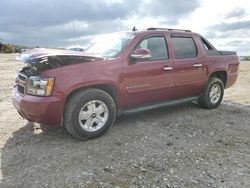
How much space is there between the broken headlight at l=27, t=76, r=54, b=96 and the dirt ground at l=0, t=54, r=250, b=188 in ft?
2.83

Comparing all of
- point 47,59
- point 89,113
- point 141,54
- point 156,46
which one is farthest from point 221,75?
point 47,59

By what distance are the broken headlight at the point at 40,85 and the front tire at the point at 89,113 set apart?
39 cm

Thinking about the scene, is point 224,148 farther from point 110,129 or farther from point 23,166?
point 23,166

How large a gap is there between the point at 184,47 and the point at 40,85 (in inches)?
132

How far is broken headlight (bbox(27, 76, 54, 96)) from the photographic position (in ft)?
16.0

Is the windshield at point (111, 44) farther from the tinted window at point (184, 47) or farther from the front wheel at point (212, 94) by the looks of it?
the front wheel at point (212, 94)

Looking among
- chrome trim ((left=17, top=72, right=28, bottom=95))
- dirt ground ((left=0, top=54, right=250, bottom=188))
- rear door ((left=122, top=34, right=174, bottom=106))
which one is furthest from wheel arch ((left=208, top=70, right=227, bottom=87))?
chrome trim ((left=17, top=72, right=28, bottom=95))

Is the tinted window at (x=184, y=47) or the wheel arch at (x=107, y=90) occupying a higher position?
the tinted window at (x=184, y=47)

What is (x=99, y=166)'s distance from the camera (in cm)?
443

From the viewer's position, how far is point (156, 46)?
6.38 m

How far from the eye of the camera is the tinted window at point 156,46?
6.19 metres

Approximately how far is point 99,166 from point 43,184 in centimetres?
80

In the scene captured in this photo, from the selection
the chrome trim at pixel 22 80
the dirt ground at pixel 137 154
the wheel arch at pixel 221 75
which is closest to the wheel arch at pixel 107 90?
the dirt ground at pixel 137 154

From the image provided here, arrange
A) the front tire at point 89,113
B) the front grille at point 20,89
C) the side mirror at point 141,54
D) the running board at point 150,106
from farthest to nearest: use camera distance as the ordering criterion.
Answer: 1. the running board at point 150,106
2. the side mirror at point 141,54
3. the front grille at point 20,89
4. the front tire at point 89,113
